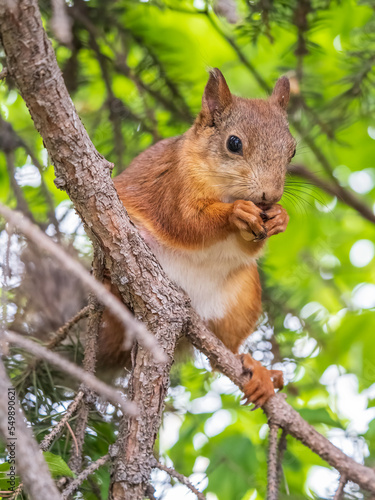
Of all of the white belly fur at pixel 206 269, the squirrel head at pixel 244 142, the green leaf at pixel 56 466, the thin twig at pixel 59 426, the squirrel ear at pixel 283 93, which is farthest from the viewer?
the squirrel ear at pixel 283 93

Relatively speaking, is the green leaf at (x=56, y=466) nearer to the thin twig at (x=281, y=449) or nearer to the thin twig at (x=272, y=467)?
the thin twig at (x=272, y=467)

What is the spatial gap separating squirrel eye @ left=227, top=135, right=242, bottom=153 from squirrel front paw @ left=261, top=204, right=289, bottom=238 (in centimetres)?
20

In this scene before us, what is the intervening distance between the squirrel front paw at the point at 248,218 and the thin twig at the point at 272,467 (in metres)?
0.48

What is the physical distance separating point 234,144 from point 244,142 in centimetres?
4

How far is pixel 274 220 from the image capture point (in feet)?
4.96

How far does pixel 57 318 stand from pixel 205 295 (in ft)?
1.65

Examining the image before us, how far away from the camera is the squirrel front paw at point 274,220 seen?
1512 mm

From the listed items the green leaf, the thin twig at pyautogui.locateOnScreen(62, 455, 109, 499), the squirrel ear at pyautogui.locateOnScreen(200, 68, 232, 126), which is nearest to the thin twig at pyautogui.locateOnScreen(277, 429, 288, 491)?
the thin twig at pyautogui.locateOnScreen(62, 455, 109, 499)

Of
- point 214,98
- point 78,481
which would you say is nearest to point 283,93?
point 214,98

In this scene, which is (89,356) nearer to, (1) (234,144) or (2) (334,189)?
(1) (234,144)

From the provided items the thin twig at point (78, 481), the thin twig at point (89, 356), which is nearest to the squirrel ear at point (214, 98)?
the thin twig at point (89, 356)

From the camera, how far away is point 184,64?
6.72 feet

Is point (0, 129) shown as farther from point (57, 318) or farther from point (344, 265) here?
point (344, 265)

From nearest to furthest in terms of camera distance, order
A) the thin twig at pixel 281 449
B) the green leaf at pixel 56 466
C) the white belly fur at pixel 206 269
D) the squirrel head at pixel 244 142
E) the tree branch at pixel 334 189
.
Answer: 1. the green leaf at pixel 56 466
2. the thin twig at pixel 281 449
3. the squirrel head at pixel 244 142
4. the white belly fur at pixel 206 269
5. the tree branch at pixel 334 189
